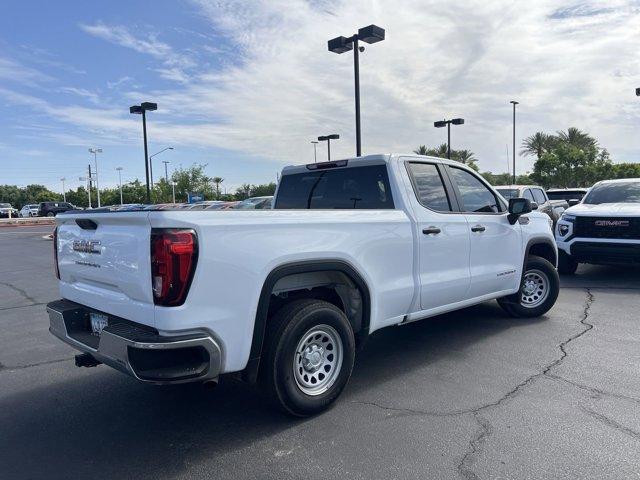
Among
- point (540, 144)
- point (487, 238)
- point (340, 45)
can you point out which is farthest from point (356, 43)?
point (540, 144)

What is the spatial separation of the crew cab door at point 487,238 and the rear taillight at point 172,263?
3036 millimetres

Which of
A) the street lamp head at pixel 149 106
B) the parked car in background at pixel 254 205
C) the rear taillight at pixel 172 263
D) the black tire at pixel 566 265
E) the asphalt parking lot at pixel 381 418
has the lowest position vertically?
the asphalt parking lot at pixel 381 418

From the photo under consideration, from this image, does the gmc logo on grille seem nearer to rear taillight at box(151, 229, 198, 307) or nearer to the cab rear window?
the cab rear window

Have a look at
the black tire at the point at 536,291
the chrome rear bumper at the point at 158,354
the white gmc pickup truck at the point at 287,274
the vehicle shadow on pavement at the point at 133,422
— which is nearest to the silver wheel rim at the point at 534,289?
the black tire at the point at 536,291

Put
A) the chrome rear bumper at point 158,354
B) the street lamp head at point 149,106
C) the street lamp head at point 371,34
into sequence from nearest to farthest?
the chrome rear bumper at point 158,354 → the street lamp head at point 371,34 → the street lamp head at point 149,106

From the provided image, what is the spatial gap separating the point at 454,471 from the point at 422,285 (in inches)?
69.8


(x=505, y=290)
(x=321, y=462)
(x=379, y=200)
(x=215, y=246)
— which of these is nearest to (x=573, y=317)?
(x=505, y=290)

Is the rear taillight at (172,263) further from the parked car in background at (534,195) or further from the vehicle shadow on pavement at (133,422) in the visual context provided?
the parked car in background at (534,195)

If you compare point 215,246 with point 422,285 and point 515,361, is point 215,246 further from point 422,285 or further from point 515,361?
point 515,361

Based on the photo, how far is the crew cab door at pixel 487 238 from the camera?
515 centimetres

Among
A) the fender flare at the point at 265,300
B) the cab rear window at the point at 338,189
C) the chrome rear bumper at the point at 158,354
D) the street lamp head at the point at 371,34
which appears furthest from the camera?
the street lamp head at the point at 371,34

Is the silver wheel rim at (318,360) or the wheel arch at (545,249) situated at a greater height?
the wheel arch at (545,249)

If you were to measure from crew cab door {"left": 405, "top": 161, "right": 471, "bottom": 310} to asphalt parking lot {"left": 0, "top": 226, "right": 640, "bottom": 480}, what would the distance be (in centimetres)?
69

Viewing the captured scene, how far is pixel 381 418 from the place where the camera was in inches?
145
